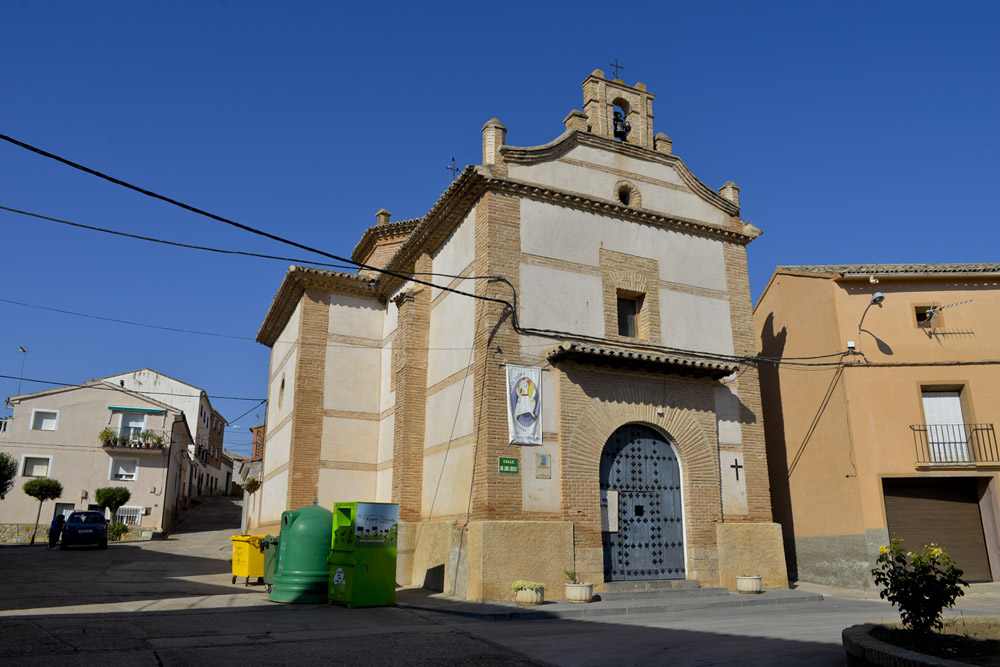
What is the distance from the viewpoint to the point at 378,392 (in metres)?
19.2

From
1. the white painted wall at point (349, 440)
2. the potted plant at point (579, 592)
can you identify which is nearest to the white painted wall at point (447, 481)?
the potted plant at point (579, 592)

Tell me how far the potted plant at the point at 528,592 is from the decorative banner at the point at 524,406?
7.94 ft

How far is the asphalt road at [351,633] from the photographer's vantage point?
7020 mm

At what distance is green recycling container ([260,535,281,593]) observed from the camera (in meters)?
13.4

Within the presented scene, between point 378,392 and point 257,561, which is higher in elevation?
point 378,392

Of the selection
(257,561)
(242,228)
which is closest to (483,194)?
(242,228)

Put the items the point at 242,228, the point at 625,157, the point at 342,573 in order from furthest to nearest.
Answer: the point at 625,157
the point at 342,573
the point at 242,228

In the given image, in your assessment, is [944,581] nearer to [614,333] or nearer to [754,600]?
[754,600]

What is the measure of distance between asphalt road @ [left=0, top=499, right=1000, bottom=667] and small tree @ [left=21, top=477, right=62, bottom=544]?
22.6 m

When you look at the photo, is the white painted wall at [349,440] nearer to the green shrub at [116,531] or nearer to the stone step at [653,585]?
the stone step at [653,585]

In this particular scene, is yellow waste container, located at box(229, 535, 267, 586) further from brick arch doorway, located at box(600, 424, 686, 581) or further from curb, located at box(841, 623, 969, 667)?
curb, located at box(841, 623, 969, 667)

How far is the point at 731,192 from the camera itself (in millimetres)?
16953

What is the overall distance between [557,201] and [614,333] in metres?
2.85

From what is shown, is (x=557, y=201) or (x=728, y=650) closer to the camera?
(x=728, y=650)
